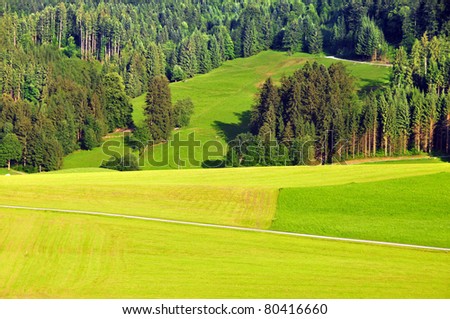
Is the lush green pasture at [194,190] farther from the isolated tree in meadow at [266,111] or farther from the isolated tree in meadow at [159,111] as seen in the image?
the isolated tree in meadow at [159,111]

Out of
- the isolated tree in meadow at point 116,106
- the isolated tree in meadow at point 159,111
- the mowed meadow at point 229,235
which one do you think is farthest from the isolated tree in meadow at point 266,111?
the mowed meadow at point 229,235

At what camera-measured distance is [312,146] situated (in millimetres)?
125938

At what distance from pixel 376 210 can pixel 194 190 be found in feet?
57.1

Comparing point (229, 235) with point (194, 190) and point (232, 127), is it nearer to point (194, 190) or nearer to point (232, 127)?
point (194, 190)

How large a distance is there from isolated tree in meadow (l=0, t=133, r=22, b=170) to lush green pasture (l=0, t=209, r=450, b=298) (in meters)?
78.9

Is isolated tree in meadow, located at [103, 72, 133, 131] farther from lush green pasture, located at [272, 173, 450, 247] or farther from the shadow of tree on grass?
lush green pasture, located at [272, 173, 450, 247]

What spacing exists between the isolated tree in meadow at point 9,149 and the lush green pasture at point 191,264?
259ft

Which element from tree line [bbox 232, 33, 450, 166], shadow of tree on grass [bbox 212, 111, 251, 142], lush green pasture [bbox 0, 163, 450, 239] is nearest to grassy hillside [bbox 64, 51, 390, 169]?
shadow of tree on grass [bbox 212, 111, 251, 142]

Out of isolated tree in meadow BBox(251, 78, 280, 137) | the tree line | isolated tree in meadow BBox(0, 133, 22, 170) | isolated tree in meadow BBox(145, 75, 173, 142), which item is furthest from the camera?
isolated tree in meadow BBox(145, 75, 173, 142)

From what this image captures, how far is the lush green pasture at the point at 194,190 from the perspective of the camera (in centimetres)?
6347

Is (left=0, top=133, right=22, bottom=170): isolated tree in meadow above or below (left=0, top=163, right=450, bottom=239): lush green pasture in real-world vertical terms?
below

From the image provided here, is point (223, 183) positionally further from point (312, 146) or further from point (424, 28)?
point (424, 28)

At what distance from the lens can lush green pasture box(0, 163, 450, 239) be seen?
63.5 m

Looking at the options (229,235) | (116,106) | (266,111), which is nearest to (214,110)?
(116,106)
